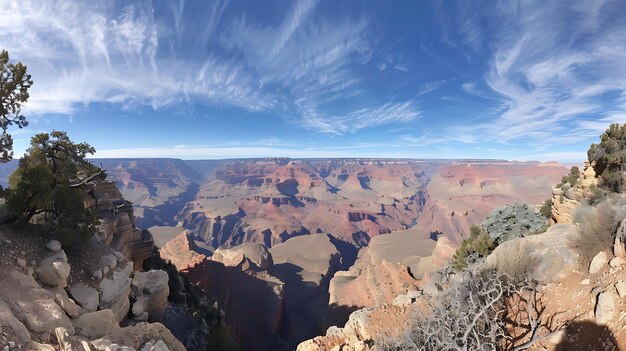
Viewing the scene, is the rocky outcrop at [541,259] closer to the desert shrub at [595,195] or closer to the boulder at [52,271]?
the desert shrub at [595,195]

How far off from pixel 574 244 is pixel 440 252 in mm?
41604

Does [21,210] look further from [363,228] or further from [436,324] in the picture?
[363,228]

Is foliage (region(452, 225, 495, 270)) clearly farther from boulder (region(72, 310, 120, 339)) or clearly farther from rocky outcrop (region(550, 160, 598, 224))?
boulder (region(72, 310, 120, 339))

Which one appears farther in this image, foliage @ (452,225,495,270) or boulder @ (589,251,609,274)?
foliage @ (452,225,495,270)

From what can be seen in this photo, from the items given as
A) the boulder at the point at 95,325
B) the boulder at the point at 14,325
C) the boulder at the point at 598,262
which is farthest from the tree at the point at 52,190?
the boulder at the point at 598,262

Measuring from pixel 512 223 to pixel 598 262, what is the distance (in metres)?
14.5

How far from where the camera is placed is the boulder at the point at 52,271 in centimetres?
1030

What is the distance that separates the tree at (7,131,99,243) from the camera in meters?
12.0

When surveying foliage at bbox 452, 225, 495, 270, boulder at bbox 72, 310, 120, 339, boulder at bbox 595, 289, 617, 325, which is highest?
boulder at bbox 595, 289, 617, 325

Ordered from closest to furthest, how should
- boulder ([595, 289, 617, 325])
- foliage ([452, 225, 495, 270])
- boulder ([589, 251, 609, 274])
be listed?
boulder ([595, 289, 617, 325]), boulder ([589, 251, 609, 274]), foliage ([452, 225, 495, 270])

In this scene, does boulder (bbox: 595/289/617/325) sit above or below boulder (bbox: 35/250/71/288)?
above

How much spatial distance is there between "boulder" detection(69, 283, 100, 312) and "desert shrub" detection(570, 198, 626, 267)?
17.4 meters

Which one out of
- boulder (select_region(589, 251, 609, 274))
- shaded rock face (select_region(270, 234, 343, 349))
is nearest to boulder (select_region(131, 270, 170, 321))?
boulder (select_region(589, 251, 609, 274))

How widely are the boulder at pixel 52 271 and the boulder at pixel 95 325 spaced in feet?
8.63
